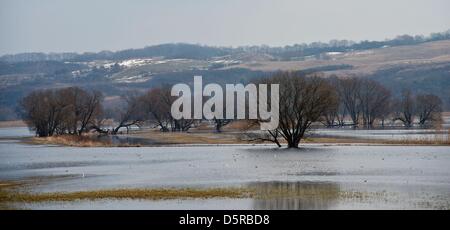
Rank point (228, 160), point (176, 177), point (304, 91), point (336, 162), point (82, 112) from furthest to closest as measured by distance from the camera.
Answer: point (82, 112) < point (304, 91) < point (228, 160) < point (336, 162) < point (176, 177)

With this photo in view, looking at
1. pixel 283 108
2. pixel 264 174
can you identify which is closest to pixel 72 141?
pixel 283 108

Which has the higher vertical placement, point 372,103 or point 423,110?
point 372,103

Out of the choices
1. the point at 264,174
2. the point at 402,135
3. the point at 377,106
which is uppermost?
the point at 264,174

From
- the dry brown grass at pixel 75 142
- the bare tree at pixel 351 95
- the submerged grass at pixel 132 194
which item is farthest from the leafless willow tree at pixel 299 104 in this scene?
the bare tree at pixel 351 95

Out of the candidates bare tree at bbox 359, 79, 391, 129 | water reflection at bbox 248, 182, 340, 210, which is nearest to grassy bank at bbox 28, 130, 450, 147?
water reflection at bbox 248, 182, 340, 210

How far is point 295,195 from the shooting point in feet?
148

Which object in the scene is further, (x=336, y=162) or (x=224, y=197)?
(x=336, y=162)

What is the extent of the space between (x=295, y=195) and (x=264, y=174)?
13784 millimetres

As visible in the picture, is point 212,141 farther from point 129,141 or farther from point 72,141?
point 72,141
